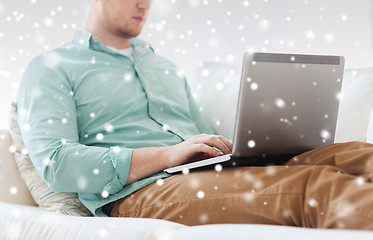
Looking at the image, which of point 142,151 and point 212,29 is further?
point 212,29

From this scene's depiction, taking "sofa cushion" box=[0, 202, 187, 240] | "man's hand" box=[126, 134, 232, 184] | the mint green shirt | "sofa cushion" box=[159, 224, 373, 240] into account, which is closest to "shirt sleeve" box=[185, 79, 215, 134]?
the mint green shirt

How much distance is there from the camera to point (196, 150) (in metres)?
1.01

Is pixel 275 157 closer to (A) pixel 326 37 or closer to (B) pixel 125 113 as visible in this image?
(B) pixel 125 113

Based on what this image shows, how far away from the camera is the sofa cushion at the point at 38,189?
112cm

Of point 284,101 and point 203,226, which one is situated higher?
point 284,101

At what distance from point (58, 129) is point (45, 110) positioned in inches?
2.7

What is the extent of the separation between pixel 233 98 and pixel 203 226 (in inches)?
37.2

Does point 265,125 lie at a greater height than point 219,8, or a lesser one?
lesser

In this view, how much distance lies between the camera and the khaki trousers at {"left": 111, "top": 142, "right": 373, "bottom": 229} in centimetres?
70

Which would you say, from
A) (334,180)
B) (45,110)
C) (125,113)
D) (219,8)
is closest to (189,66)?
(219,8)

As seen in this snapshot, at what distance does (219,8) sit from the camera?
2150 millimetres

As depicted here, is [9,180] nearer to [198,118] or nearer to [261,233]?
[198,118]

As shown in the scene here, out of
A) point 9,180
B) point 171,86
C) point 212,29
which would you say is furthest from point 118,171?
point 212,29

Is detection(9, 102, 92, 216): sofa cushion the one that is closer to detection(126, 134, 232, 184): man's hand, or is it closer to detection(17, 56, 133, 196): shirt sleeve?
detection(17, 56, 133, 196): shirt sleeve
